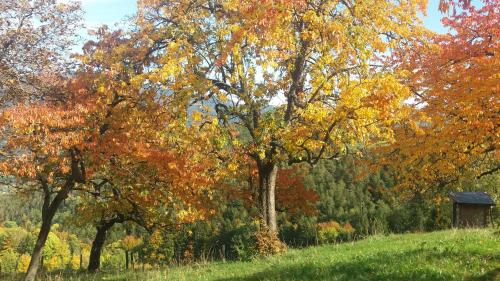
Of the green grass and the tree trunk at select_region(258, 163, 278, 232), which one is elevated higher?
the tree trunk at select_region(258, 163, 278, 232)

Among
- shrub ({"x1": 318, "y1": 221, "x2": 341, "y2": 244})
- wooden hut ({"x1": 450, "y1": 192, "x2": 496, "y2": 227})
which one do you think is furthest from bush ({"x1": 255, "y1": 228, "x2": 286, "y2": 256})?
shrub ({"x1": 318, "y1": 221, "x2": 341, "y2": 244})

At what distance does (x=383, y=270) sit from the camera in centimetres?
1045

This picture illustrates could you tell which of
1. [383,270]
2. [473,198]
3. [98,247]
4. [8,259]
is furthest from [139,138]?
[8,259]

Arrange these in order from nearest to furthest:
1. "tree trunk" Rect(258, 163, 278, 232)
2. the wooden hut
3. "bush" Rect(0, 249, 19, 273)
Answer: "tree trunk" Rect(258, 163, 278, 232) < the wooden hut < "bush" Rect(0, 249, 19, 273)

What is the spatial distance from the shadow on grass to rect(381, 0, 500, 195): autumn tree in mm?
8396

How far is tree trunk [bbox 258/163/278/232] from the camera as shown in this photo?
20.6m

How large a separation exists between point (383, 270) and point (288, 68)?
9881 millimetres

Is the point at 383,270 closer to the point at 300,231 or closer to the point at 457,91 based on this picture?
the point at 457,91

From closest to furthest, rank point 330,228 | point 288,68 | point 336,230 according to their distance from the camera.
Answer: point 288,68 → point 330,228 → point 336,230

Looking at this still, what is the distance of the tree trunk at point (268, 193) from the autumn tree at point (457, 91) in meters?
6.80

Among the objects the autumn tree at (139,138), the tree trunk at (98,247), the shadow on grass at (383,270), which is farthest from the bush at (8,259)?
the shadow on grass at (383,270)

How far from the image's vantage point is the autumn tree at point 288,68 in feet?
50.9

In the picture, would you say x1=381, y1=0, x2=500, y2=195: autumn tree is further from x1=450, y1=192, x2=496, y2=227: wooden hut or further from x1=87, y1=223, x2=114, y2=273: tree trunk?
x1=87, y1=223, x2=114, y2=273: tree trunk

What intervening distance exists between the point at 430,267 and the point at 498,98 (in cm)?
1285
